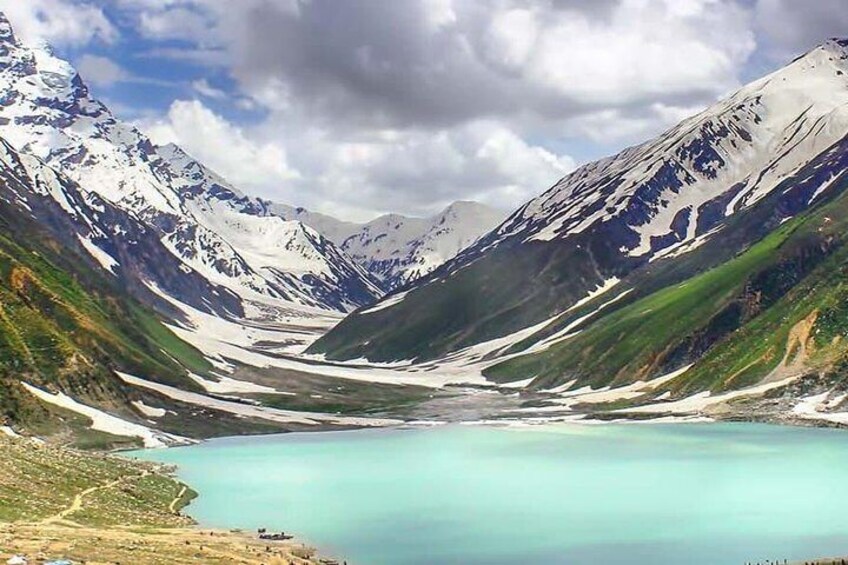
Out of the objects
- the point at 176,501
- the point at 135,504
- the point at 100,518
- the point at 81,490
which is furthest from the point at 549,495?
the point at 81,490

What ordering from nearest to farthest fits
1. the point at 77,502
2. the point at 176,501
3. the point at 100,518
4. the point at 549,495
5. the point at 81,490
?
the point at 100,518 → the point at 77,502 → the point at 81,490 → the point at 176,501 → the point at 549,495

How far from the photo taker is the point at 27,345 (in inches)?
6442

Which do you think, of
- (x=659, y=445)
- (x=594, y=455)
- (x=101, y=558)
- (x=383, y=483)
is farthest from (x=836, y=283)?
(x=101, y=558)

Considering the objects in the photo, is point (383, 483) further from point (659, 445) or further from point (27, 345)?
point (27, 345)

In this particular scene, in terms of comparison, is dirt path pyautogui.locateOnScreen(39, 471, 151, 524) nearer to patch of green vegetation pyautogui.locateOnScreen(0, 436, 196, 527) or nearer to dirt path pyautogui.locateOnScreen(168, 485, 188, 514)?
patch of green vegetation pyautogui.locateOnScreen(0, 436, 196, 527)

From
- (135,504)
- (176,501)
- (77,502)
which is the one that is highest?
(77,502)

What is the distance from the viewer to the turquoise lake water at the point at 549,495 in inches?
2931

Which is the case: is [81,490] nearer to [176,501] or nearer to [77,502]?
[77,502]

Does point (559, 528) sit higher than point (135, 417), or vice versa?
point (135, 417)

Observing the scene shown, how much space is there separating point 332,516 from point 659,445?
212ft

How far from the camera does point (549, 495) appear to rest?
100438mm

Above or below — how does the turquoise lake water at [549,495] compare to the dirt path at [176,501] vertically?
below

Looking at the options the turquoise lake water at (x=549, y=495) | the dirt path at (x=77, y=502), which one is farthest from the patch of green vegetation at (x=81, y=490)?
the turquoise lake water at (x=549, y=495)

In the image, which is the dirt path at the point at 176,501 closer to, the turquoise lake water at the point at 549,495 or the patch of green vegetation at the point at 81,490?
the patch of green vegetation at the point at 81,490
